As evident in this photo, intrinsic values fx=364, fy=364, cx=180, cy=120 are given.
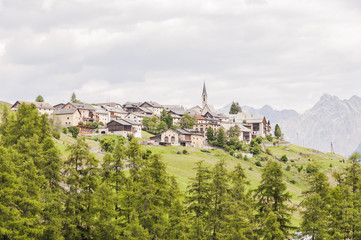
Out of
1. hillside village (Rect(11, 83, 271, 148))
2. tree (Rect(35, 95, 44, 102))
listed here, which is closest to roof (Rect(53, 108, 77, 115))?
hillside village (Rect(11, 83, 271, 148))

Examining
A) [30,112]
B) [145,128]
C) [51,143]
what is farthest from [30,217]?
[145,128]

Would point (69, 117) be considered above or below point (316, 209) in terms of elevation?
above

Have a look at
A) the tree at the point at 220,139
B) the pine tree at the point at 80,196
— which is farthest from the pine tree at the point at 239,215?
the tree at the point at 220,139

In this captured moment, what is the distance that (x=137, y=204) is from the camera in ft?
115

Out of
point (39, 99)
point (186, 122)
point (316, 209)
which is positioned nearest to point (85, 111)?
point (39, 99)

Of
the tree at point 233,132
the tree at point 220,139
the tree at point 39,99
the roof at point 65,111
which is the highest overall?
the tree at point 39,99

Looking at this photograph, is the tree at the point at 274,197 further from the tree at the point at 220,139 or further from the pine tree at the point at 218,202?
the tree at the point at 220,139

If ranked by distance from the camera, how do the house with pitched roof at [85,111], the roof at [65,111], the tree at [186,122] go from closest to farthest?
the roof at [65,111]
the house with pitched roof at [85,111]
the tree at [186,122]

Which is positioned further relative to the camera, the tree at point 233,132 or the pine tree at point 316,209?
the tree at point 233,132

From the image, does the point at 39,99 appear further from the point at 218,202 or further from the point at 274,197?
the point at 274,197

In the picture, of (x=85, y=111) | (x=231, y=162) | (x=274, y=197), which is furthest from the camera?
(x=85, y=111)

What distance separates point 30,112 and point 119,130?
265 ft

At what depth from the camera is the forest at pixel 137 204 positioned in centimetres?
3177

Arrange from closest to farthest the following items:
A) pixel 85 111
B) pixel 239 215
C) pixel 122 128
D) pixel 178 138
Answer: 1. pixel 239 215
2. pixel 122 128
3. pixel 178 138
4. pixel 85 111
